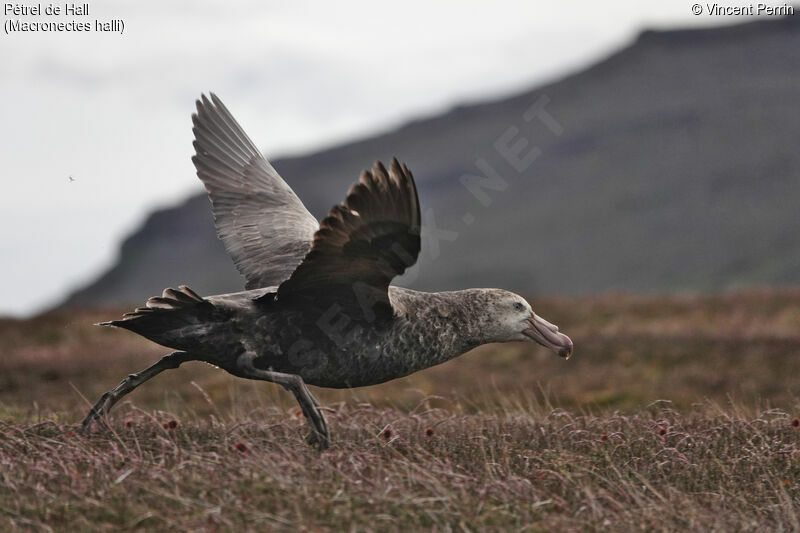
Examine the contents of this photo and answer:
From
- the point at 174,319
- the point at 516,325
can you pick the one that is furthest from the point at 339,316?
the point at 516,325

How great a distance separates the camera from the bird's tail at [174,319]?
6.24 metres

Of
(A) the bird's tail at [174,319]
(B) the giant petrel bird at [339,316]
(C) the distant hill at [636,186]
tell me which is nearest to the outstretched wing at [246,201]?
(B) the giant petrel bird at [339,316]

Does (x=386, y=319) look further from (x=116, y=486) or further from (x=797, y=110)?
(x=797, y=110)

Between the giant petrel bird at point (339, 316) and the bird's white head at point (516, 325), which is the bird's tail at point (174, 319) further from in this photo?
the bird's white head at point (516, 325)

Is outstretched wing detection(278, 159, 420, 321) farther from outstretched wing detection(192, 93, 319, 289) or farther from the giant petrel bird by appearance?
outstretched wing detection(192, 93, 319, 289)

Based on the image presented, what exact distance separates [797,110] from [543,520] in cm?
15404

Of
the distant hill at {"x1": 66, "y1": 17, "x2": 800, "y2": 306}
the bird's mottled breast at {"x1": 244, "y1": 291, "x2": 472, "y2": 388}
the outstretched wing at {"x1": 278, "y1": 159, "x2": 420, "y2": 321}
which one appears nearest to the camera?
the outstretched wing at {"x1": 278, "y1": 159, "x2": 420, "y2": 321}

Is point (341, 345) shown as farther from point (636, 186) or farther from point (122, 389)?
point (636, 186)

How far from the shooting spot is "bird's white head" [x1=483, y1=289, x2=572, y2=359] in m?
7.21

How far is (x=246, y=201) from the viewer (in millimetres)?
8531

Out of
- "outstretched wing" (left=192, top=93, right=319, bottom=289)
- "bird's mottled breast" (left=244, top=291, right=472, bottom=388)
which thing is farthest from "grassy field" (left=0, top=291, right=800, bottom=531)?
"outstretched wing" (left=192, top=93, right=319, bottom=289)

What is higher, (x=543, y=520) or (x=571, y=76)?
(x=571, y=76)

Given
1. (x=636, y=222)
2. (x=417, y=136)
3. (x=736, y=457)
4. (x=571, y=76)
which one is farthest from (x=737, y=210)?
(x=736, y=457)

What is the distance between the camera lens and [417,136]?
196 metres
